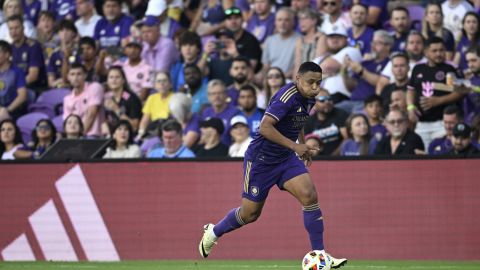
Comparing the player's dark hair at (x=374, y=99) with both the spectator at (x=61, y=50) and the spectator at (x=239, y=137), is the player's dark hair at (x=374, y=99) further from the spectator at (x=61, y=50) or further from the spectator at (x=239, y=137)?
the spectator at (x=61, y=50)

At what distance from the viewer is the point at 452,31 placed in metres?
16.2

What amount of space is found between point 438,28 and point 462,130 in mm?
2463

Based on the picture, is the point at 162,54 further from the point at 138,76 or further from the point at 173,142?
the point at 173,142

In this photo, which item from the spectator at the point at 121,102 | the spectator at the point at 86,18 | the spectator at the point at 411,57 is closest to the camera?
the spectator at the point at 411,57

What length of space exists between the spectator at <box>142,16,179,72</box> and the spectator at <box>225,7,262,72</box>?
1.18 meters

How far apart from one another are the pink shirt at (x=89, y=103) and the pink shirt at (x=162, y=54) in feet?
3.20

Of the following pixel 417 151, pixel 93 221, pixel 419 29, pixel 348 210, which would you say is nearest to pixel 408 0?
→ pixel 419 29

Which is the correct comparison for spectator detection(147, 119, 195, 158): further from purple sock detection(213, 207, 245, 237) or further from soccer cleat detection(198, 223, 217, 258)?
purple sock detection(213, 207, 245, 237)

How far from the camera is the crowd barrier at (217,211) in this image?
13.6 meters

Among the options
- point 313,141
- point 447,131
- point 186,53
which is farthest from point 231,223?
point 186,53

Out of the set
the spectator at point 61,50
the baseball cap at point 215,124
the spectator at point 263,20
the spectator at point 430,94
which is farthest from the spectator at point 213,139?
the spectator at point 61,50

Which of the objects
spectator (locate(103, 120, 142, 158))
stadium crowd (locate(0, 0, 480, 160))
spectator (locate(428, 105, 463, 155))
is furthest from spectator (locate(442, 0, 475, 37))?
spectator (locate(103, 120, 142, 158))

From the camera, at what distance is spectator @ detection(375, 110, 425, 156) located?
47.5 ft

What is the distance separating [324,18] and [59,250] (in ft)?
18.5
